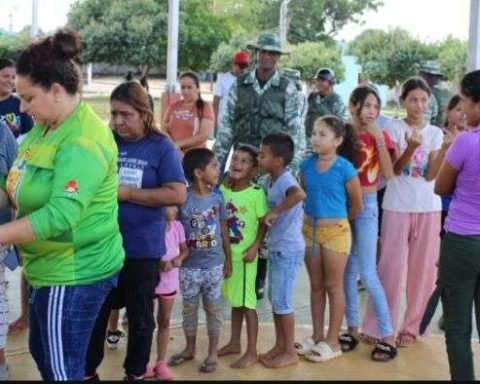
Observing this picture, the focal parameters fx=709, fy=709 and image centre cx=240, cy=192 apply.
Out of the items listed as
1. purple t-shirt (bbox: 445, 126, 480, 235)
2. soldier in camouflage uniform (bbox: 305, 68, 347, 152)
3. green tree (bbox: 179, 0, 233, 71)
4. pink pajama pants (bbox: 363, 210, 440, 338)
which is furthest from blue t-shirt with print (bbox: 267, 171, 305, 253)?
green tree (bbox: 179, 0, 233, 71)

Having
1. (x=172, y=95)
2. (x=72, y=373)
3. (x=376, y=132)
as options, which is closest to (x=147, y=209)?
(x=72, y=373)

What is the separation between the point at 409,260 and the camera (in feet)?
15.5

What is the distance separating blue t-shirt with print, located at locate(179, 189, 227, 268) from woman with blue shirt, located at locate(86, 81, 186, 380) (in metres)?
0.57

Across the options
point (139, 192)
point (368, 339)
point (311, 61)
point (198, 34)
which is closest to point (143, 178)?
point (139, 192)

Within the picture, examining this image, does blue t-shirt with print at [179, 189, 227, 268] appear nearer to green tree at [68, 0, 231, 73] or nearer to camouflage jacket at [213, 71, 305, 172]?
camouflage jacket at [213, 71, 305, 172]

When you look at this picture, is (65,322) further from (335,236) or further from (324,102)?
(324,102)

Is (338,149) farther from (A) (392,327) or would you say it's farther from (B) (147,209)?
(B) (147,209)

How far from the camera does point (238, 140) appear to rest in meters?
5.32

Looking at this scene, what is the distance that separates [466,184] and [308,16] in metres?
51.3

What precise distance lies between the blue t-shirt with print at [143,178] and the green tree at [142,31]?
21746 mm

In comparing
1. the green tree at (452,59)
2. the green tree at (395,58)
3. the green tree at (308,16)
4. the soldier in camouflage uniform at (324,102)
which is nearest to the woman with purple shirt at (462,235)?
the soldier in camouflage uniform at (324,102)

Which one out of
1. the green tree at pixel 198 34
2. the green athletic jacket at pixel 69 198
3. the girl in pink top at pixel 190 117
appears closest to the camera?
the green athletic jacket at pixel 69 198

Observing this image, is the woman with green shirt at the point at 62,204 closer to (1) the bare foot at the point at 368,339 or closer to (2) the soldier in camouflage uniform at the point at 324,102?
(1) the bare foot at the point at 368,339

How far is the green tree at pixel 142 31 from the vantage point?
26.0 m
